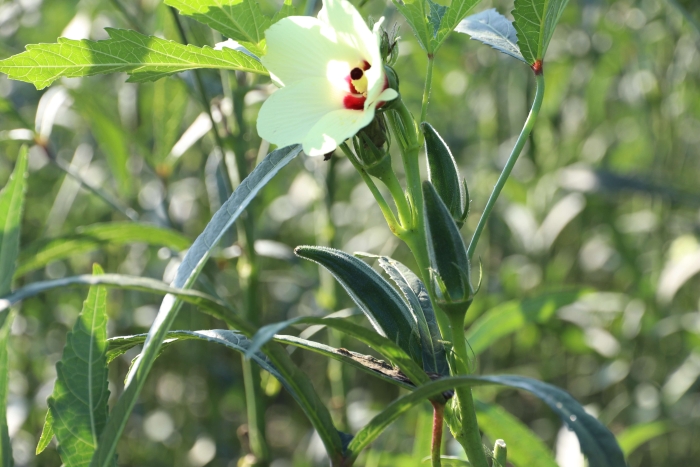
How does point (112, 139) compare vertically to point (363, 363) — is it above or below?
below

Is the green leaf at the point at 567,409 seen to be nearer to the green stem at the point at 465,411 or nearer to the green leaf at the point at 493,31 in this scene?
the green stem at the point at 465,411

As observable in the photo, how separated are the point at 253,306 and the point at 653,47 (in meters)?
1.65

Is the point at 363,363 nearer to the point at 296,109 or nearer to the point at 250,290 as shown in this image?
the point at 296,109

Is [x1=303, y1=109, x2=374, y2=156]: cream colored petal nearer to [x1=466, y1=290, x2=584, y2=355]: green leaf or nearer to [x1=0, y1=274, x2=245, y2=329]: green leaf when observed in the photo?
[x1=0, y1=274, x2=245, y2=329]: green leaf

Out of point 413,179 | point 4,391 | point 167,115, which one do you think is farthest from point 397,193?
point 167,115

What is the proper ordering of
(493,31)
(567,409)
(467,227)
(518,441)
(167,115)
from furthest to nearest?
(467,227) < (167,115) < (518,441) < (493,31) < (567,409)

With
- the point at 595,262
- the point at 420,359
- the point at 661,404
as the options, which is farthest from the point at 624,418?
the point at 420,359

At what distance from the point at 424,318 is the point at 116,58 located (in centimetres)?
34

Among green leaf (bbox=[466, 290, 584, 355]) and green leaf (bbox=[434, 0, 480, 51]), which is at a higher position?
green leaf (bbox=[434, 0, 480, 51])

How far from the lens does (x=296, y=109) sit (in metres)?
0.54

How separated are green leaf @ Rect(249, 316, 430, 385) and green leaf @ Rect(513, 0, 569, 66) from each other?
0.29 metres

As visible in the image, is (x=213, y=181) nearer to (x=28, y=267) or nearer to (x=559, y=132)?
(x=28, y=267)

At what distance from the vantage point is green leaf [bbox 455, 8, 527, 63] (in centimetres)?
63

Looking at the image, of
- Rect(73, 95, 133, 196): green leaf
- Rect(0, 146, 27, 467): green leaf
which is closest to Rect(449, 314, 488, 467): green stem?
Rect(0, 146, 27, 467): green leaf
